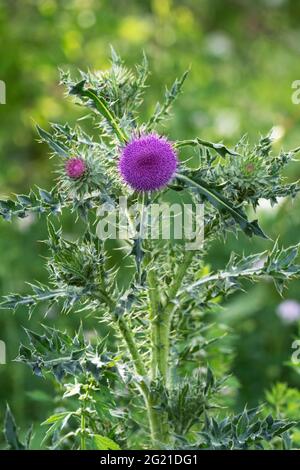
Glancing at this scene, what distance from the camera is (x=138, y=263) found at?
71.8 inches

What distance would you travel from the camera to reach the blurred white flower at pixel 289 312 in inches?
162

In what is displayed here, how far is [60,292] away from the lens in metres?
1.97

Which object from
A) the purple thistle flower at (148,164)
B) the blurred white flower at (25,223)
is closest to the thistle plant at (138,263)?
the purple thistle flower at (148,164)

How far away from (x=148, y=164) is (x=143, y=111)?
149 inches

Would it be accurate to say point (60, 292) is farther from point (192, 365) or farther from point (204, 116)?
point (204, 116)

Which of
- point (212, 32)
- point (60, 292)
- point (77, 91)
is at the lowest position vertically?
point (60, 292)

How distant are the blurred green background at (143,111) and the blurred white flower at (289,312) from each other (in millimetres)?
48

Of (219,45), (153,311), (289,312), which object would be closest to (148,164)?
(153,311)

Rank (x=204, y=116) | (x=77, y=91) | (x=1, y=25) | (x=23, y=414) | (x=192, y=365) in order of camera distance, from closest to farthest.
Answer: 1. (x=77, y=91)
2. (x=192, y=365)
3. (x=23, y=414)
4. (x=1, y=25)
5. (x=204, y=116)

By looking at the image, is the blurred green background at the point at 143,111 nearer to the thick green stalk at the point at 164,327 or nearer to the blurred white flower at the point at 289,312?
the blurred white flower at the point at 289,312

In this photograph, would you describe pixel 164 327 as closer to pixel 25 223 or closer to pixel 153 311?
pixel 153 311
